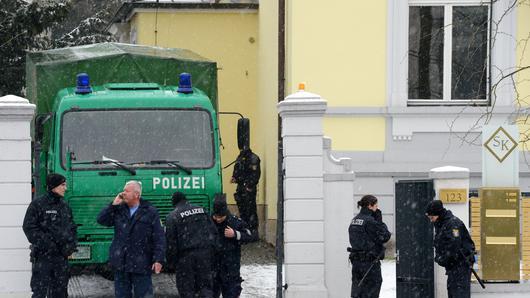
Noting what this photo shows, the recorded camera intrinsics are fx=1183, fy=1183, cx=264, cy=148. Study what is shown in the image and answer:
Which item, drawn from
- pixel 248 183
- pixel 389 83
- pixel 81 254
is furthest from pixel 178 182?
pixel 248 183

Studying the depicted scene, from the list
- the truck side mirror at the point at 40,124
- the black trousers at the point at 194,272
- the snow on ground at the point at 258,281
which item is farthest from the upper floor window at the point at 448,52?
the black trousers at the point at 194,272

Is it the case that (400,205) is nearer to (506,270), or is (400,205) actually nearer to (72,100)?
(506,270)

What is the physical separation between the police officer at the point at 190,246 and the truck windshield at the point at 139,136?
6.01 ft

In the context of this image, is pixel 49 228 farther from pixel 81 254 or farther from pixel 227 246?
pixel 227 246

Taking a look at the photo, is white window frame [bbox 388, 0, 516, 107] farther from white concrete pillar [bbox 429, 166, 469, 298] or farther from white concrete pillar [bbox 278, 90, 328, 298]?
white concrete pillar [bbox 278, 90, 328, 298]

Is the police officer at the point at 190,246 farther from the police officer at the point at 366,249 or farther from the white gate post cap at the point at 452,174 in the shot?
the white gate post cap at the point at 452,174

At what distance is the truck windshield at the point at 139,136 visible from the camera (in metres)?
15.9

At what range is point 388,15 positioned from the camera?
2027cm

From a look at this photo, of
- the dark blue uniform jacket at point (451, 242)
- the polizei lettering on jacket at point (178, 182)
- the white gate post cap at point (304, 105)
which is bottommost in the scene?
the dark blue uniform jacket at point (451, 242)

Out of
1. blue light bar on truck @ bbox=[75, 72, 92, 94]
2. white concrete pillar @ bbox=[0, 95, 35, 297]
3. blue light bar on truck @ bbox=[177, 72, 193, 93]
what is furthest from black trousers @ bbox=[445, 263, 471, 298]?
blue light bar on truck @ bbox=[75, 72, 92, 94]

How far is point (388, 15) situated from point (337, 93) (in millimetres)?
1594

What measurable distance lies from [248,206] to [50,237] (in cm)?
814

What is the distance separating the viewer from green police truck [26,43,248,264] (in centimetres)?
1559

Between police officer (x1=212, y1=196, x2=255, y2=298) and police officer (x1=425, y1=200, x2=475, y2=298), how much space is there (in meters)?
2.34
